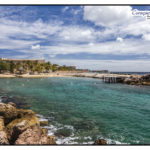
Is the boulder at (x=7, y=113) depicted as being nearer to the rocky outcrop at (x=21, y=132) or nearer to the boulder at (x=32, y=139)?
the rocky outcrop at (x=21, y=132)

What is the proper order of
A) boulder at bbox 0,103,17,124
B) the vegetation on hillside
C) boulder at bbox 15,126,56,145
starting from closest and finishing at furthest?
boulder at bbox 15,126,56,145, boulder at bbox 0,103,17,124, the vegetation on hillside

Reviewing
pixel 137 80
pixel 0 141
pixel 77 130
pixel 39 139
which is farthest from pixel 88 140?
pixel 137 80

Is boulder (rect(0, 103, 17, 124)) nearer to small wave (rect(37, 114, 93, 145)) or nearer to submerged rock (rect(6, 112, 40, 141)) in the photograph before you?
submerged rock (rect(6, 112, 40, 141))

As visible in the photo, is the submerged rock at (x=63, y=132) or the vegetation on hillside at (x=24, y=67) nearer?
the submerged rock at (x=63, y=132)

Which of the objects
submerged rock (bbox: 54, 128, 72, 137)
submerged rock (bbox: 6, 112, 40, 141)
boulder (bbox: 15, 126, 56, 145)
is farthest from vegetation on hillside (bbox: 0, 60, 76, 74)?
boulder (bbox: 15, 126, 56, 145)

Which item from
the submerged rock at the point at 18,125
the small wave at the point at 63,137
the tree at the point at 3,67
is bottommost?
the small wave at the point at 63,137

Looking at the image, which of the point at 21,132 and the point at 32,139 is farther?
the point at 21,132

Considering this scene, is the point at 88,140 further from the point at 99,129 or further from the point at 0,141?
the point at 0,141

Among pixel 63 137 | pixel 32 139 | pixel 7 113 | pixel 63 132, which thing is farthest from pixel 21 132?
pixel 7 113

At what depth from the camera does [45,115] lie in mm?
11852

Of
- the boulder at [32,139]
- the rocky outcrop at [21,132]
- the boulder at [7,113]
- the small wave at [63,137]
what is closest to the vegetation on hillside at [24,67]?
the boulder at [7,113]

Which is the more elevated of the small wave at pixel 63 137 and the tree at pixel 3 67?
the tree at pixel 3 67

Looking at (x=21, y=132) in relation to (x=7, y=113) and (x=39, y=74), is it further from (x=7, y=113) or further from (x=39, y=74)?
(x=39, y=74)

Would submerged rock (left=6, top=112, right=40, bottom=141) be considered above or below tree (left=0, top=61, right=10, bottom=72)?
below
